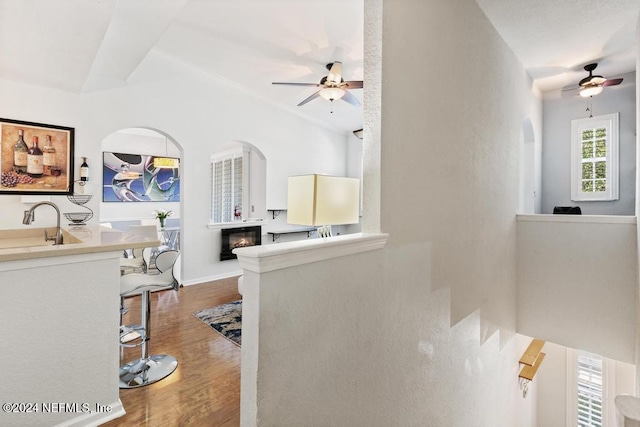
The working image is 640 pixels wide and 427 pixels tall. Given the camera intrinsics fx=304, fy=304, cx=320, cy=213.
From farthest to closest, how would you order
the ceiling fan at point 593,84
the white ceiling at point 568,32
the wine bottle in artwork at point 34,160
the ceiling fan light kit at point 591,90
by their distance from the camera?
the ceiling fan light kit at point 591,90, the ceiling fan at point 593,84, the wine bottle in artwork at point 34,160, the white ceiling at point 568,32

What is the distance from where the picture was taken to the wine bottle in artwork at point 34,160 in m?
3.28

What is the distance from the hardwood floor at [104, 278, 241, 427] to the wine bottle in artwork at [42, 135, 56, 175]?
1.82 metres

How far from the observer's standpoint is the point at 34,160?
3301mm

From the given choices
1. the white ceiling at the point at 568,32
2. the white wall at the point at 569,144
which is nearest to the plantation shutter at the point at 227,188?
the white ceiling at the point at 568,32

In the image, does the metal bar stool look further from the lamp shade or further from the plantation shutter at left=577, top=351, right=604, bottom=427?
the plantation shutter at left=577, top=351, right=604, bottom=427

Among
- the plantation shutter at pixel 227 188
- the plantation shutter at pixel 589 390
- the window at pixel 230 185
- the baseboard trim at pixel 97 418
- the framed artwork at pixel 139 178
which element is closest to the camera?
the baseboard trim at pixel 97 418

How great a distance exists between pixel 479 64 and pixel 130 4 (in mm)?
2889

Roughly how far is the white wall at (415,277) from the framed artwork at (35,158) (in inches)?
143

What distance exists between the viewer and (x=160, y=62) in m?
4.15

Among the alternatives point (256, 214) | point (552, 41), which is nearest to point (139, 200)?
point (256, 214)

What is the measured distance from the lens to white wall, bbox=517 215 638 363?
3.19 metres

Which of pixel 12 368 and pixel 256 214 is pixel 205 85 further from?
pixel 12 368

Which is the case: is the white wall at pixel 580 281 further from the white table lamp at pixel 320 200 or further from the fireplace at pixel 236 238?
the fireplace at pixel 236 238

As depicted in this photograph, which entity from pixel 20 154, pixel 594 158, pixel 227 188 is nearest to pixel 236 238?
pixel 227 188
